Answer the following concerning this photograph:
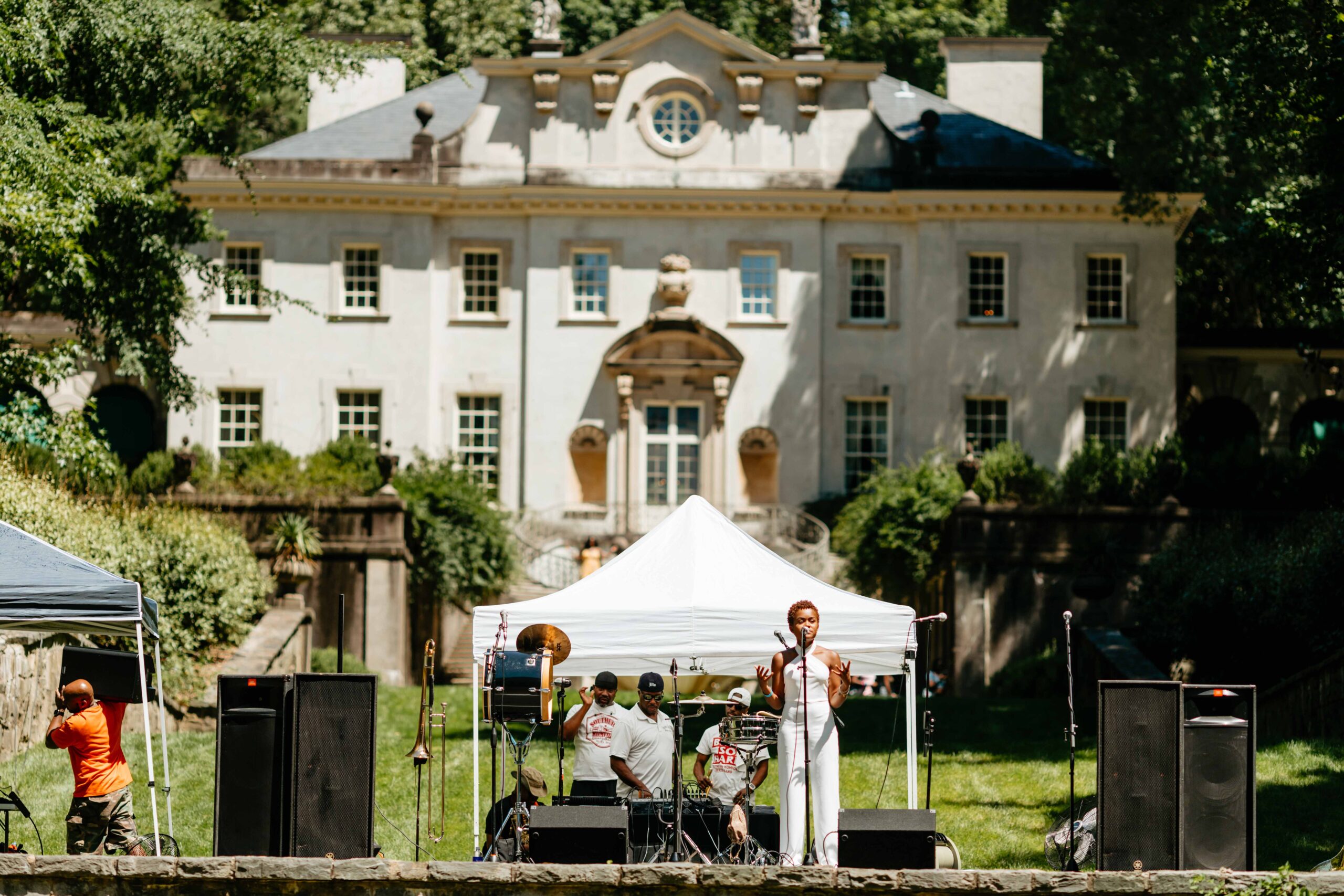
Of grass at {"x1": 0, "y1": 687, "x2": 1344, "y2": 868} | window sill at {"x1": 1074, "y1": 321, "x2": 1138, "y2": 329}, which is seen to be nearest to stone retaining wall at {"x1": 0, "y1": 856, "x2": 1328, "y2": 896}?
grass at {"x1": 0, "y1": 687, "x2": 1344, "y2": 868}

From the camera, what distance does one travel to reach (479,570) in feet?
89.6

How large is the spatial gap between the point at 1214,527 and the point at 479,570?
11228 mm

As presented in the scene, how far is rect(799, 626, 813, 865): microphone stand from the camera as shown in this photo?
11062 mm

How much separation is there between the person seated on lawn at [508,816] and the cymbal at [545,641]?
2.69 ft

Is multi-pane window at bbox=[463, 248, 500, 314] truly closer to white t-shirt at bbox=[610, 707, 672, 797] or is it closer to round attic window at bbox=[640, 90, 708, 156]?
round attic window at bbox=[640, 90, 708, 156]

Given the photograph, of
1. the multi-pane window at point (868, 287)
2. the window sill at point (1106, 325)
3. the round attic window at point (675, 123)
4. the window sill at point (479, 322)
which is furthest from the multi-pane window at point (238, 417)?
the window sill at point (1106, 325)

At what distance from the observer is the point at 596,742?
12234mm

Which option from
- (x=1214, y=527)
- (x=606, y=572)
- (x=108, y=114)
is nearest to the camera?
(x=606, y=572)

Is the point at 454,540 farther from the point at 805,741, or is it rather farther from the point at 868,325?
the point at 805,741

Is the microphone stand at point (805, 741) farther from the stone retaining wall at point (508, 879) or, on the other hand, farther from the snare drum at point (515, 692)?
the snare drum at point (515, 692)

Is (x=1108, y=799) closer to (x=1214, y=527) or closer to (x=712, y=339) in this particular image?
(x=1214, y=527)

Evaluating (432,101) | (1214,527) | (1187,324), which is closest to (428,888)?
(1214,527)

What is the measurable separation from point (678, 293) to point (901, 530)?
7.15 meters

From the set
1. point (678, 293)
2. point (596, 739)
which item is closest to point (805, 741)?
point (596, 739)
